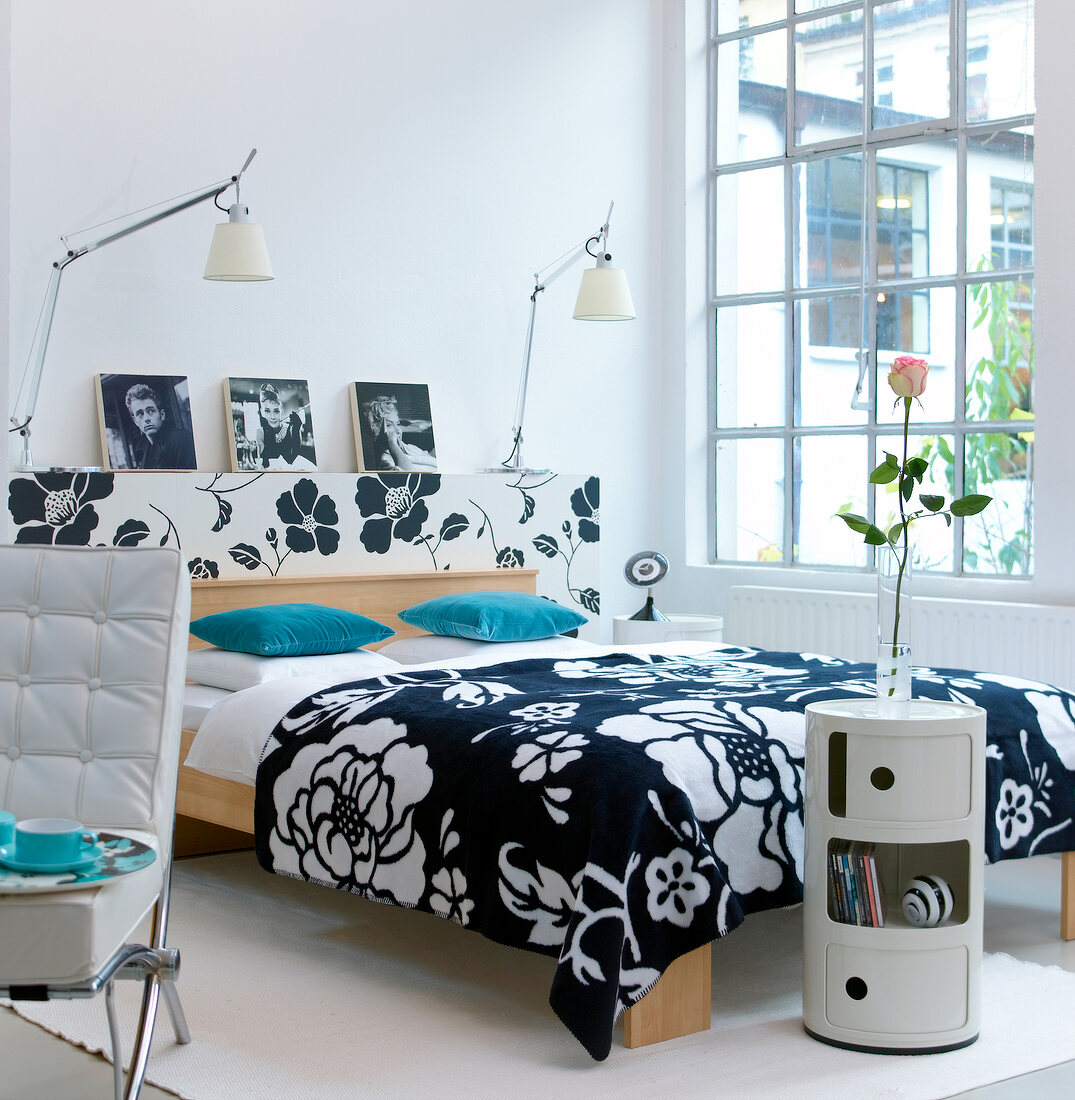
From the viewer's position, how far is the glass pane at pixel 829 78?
5.50 metres

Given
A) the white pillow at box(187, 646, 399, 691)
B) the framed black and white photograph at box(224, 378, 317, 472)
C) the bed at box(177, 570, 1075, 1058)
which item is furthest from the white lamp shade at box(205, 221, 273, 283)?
the bed at box(177, 570, 1075, 1058)

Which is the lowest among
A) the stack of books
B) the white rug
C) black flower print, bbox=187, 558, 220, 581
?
the white rug

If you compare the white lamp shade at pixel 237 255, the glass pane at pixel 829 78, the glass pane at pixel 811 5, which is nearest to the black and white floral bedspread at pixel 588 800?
the white lamp shade at pixel 237 255

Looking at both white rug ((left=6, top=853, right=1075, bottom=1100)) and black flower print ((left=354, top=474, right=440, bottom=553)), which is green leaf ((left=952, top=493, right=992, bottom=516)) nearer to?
white rug ((left=6, top=853, right=1075, bottom=1100))

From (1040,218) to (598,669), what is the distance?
222 centimetres

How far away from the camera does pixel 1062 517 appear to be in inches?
185

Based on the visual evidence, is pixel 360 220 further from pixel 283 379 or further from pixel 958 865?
pixel 958 865

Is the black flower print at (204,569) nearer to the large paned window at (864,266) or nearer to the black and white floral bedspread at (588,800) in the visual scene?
the black and white floral bedspread at (588,800)

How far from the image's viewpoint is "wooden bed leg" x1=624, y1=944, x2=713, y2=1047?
260cm

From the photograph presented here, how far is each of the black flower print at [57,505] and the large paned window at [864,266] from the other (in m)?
2.55

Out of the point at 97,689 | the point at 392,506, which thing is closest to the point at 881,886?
the point at 97,689

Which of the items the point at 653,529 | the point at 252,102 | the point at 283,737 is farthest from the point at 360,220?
the point at 283,737

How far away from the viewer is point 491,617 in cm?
436

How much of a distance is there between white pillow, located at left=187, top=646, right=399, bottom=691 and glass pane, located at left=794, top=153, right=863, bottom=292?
8.35 ft
